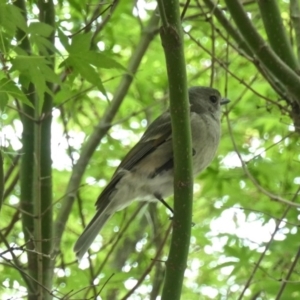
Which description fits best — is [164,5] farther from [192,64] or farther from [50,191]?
[192,64]

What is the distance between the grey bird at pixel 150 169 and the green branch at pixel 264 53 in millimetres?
762

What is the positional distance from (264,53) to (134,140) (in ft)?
7.02

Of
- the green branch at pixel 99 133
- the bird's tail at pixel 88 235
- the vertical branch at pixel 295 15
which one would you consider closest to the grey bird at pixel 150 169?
the bird's tail at pixel 88 235

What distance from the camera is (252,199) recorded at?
3.91m

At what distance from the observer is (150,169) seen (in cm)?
349

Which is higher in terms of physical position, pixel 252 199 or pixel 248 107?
pixel 248 107

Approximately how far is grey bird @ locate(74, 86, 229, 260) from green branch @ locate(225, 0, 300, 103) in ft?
2.50

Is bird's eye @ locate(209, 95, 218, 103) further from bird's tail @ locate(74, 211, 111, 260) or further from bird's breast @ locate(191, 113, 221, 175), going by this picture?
bird's tail @ locate(74, 211, 111, 260)

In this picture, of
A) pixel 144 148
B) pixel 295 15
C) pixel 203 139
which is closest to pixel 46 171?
pixel 144 148

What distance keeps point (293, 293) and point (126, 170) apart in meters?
1.10

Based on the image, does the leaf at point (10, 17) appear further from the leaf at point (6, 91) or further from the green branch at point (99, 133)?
the green branch at point (99, 133)

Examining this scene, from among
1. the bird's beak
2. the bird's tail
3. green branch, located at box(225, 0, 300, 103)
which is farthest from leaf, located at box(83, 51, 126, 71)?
the bird's beak

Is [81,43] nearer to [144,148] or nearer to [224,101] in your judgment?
[144,148]

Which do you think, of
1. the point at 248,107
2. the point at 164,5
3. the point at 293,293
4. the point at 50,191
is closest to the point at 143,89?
the point at 248,107
